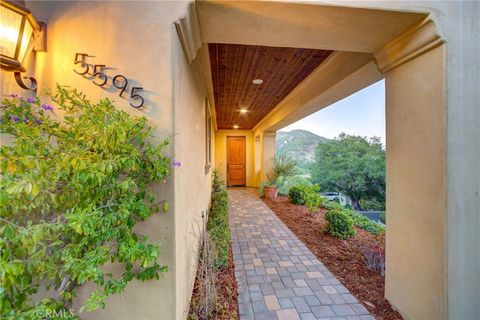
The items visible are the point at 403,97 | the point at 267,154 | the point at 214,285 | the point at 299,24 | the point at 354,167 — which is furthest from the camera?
the point at 354,167

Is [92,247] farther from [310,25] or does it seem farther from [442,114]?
[442,114]

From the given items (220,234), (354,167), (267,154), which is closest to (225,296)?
(220,234)

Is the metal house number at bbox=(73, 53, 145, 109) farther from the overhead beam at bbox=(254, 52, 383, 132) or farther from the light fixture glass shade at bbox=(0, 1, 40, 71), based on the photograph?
the overhead beam at bbox=(254, 52, 383, 132)

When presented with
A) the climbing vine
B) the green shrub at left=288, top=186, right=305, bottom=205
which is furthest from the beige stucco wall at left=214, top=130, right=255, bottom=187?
the climbing vine

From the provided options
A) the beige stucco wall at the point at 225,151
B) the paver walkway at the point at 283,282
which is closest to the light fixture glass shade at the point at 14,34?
the paver walkway at the point at 283,282

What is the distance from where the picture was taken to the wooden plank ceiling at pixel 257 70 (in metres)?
2.26

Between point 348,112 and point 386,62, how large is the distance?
15.2 meters

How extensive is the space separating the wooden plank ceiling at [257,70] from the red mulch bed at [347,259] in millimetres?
2653

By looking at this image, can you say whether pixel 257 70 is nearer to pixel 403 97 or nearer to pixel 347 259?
pixel 403 97

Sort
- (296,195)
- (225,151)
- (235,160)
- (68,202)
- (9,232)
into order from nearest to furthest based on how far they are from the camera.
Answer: (9,232) < (68,202) < (296,195) < (225,151) < (235,160)

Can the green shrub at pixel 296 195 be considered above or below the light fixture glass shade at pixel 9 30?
below

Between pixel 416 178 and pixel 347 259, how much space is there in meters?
1.64

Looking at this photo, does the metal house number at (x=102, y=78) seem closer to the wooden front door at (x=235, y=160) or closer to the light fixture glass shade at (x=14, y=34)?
the light fixture glass shade at (x=14, y=34)

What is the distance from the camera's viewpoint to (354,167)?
38.3 ft
